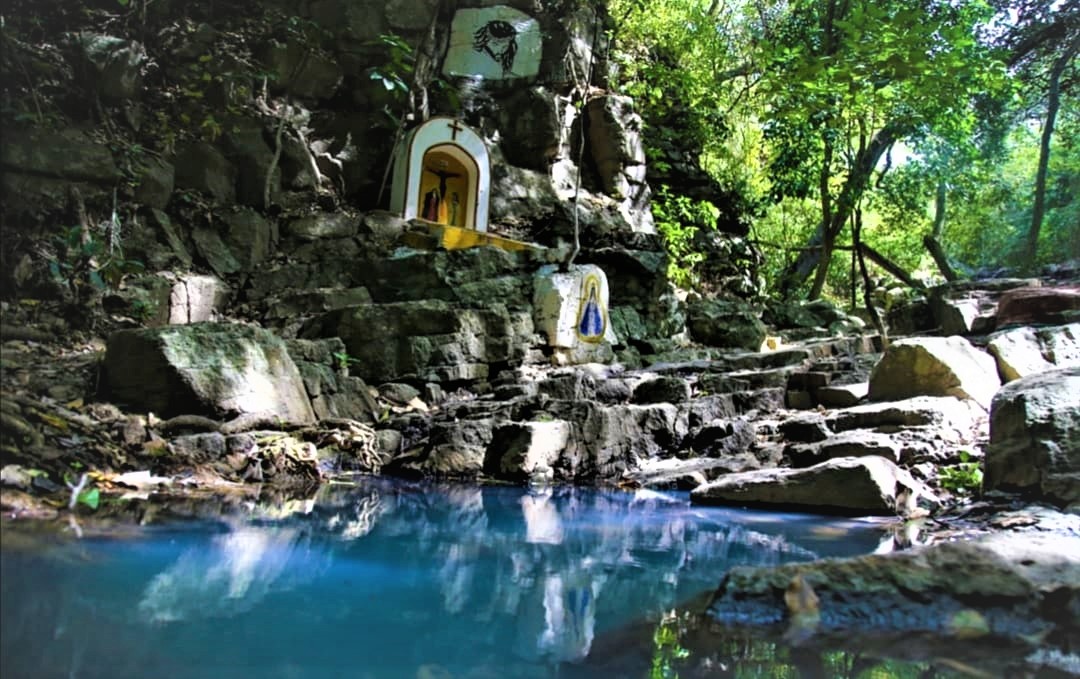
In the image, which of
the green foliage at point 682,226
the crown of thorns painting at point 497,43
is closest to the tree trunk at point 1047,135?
the green foliage at point 682,226

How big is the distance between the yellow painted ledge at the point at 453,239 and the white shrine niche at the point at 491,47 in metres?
4.93

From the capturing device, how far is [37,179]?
304 inches

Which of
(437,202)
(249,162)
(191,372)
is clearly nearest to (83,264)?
(191,372)

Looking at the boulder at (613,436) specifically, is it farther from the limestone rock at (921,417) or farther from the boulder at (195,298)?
the boulder at (195,298)

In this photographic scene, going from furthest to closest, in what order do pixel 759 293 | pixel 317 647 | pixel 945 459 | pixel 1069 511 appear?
pixel 759 293 → pixel 945 459 → pixel 1069 511 → pixel 317 647

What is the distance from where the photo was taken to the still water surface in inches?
73.9

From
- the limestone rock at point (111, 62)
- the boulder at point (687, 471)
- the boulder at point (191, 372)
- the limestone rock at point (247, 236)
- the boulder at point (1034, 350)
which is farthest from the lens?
the limestone rock at point (247, 236)

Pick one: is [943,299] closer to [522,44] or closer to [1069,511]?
[1069,511]

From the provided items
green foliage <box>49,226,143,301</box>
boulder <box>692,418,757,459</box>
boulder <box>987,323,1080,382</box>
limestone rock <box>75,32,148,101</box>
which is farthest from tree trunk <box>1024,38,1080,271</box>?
green foliage <box>49,226,143,301</box>

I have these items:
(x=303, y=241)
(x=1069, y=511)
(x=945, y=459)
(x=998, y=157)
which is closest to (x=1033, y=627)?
(x=1069, y=511)

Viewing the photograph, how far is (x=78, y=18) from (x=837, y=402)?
35.3 ft

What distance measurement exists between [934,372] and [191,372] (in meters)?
5.76

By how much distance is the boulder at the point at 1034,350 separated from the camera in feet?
20.7

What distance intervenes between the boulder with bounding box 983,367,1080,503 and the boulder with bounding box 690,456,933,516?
491 mm
